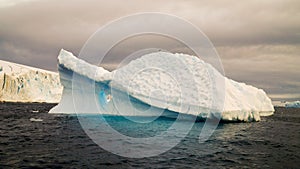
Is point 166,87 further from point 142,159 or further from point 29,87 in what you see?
point 29,87

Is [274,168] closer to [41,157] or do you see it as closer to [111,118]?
[41,157]

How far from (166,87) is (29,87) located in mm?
62007

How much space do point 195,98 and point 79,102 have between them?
12.9 metres

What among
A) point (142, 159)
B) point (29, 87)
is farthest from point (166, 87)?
point (29, 87)

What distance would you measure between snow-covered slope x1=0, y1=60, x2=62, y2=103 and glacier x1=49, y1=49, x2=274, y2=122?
5008 cm

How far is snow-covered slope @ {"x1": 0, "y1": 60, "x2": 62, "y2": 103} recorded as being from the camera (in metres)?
70.2

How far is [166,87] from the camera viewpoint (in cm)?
2173

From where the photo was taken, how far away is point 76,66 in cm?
2502

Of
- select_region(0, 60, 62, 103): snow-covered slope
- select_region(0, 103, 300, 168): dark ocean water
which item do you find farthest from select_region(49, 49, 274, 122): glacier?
select_region(0, 60, 62, 103): snow-covered slope

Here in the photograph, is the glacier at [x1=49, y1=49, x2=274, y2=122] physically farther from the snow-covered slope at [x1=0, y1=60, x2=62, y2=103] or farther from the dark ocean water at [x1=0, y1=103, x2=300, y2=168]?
the snow-covered slope at [x1=0, y1=60, x2=62, y2=103]

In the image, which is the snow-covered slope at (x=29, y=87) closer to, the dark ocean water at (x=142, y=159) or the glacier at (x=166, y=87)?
the glacier at (x=166, y=87)

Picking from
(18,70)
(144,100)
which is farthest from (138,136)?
(18,70)

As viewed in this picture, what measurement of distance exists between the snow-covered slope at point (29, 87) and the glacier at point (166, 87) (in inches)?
1972

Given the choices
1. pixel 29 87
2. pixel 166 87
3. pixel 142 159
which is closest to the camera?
pixel 142 159
